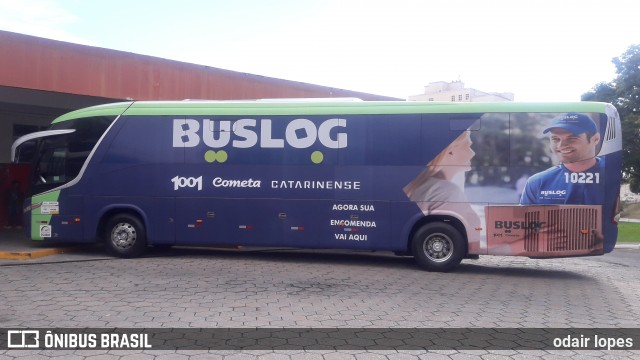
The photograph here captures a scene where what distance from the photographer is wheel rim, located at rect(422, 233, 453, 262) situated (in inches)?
408

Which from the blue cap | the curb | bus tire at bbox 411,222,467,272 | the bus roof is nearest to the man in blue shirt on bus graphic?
the blue cap

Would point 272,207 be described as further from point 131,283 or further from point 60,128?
point 60,128

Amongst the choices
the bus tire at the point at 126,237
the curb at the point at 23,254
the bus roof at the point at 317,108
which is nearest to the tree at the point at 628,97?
the bus roof at the point at 317,108

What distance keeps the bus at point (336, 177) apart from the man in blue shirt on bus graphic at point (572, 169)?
2 cm

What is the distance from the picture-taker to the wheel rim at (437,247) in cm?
1035

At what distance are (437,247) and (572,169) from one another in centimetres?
280

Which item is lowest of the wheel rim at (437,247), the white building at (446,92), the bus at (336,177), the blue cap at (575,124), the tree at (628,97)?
the wheel rim at (437,247)

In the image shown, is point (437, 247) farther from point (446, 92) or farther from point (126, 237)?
point (446, 92)

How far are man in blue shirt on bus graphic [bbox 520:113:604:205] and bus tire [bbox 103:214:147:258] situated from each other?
777 centimetres

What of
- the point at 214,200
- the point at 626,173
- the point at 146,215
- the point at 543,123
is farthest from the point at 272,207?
the point at 626,173

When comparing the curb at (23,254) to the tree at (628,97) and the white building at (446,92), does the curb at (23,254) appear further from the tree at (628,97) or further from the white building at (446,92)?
the white building at (446,92)

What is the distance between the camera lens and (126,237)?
37.4 feet

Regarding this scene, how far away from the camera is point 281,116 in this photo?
428 inches

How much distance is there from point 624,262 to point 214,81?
40.1ft
